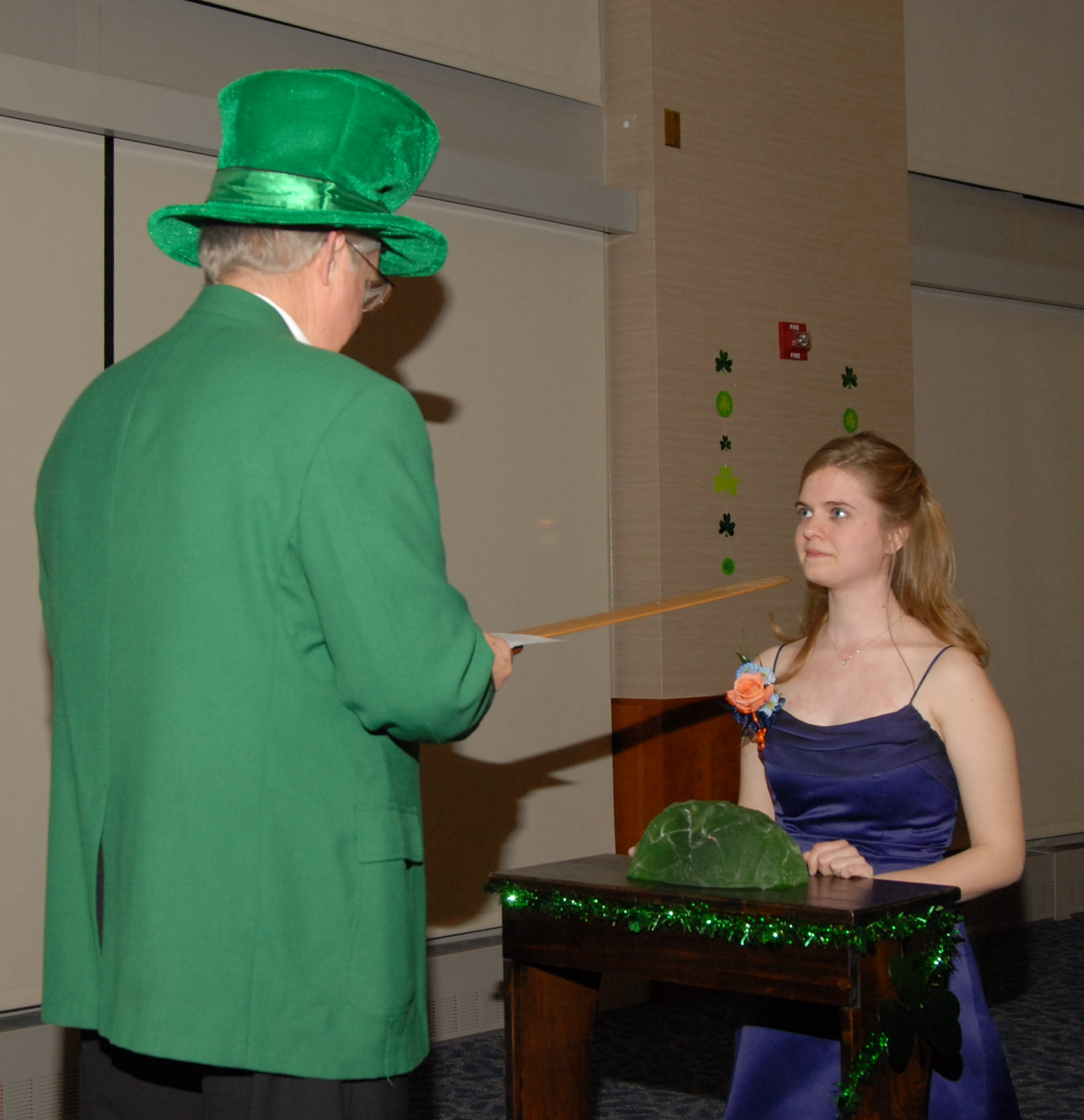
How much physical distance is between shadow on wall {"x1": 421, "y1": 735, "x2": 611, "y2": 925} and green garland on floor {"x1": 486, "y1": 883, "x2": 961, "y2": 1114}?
185 cm

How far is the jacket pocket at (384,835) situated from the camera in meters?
1.35

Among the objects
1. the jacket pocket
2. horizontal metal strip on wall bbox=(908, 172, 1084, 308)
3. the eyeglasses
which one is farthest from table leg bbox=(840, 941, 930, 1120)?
horizontal metal strip on wall bbox=(908, 172, 1084, 308)

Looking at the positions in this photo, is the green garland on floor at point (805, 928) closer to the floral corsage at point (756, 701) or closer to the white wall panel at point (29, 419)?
the floral corsage at point (756, 701)

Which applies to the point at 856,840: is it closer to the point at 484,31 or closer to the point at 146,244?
the point at 146,244

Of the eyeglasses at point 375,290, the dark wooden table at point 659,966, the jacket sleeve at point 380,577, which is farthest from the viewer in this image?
the dark wooden table at point 659,966

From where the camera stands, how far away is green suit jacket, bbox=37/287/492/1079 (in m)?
1.30

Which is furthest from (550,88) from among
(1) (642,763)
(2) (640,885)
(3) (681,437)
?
(2) (640,885)

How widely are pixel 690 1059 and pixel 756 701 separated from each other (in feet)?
5.50

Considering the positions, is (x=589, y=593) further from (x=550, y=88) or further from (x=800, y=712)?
(x=800, y=712)

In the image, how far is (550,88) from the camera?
410 cm

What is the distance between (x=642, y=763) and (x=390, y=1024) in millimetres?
2823

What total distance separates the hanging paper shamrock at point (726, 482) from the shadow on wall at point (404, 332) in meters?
0.87

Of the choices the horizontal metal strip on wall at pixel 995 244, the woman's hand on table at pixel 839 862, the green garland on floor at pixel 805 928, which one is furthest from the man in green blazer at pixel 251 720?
the horizontal metal strip on wall at pixel 995 244

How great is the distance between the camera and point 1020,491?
5.57 metres
